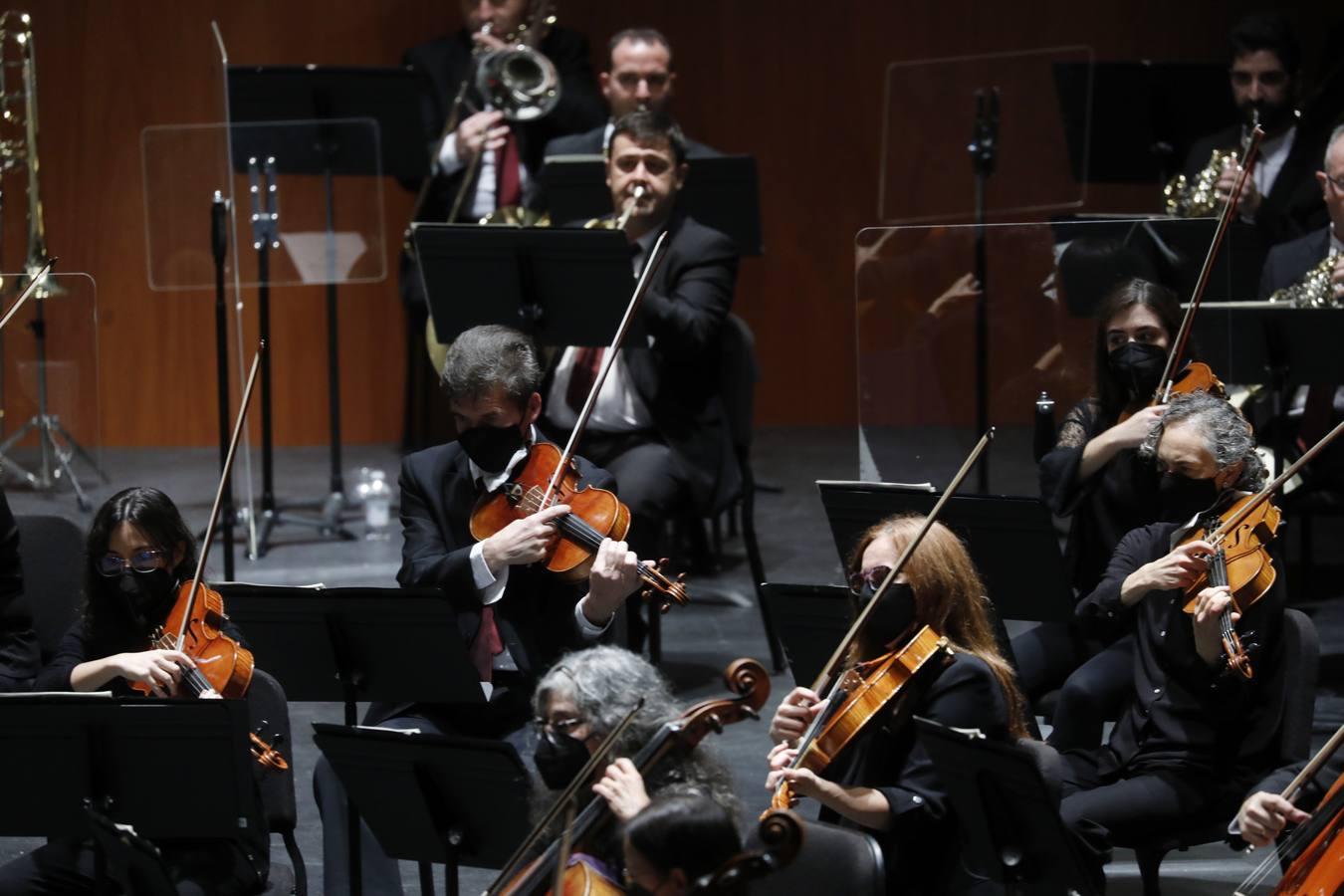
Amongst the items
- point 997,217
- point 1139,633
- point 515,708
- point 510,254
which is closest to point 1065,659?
point 1139,633

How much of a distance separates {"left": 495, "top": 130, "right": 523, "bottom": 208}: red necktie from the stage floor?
116 centimetres

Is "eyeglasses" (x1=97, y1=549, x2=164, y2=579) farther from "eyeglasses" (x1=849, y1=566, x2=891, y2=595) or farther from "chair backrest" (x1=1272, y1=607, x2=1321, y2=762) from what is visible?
"chair backrest" (x1=1272, y1=607, x2=1321, y2=762)

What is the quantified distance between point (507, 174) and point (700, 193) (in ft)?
3.42

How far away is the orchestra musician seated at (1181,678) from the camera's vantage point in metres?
3.38

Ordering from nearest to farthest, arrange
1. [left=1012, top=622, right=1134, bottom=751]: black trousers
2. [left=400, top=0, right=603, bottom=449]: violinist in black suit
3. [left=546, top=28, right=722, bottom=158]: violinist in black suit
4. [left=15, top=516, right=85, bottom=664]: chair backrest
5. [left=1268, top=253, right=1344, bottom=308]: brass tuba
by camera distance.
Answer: [left=1012, top=622, right=1134, bottom=751]: black trousers
[left=15, top=516, right=85, bottom=664]: chair backrest
[left=1268, top=253, right=1344, bottom=308]: brass tuba
[left=546, top=28, right=722, bottom=158]: violinist in black suit
[left=400, top=0, right=603, bottom=449]: violinist in black suit

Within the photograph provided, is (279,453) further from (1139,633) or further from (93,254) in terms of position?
(1139,633)

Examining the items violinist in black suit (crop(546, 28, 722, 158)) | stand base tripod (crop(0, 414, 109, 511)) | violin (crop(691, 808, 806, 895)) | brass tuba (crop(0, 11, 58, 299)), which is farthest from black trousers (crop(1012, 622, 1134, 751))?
brass tuba (crop(0, 11, 58, 299))

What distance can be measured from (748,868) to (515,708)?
151cm

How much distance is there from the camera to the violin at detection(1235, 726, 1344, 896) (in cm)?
277

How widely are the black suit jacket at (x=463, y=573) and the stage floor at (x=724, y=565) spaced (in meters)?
0.40

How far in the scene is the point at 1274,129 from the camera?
5.84 metres

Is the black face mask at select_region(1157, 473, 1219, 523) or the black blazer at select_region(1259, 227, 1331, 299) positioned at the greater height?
the black blazer at select_region(1259, 227, 1331, 299)

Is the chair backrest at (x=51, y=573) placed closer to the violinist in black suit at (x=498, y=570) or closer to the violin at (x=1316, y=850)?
the violinist in black suit at (x=498, y=570)

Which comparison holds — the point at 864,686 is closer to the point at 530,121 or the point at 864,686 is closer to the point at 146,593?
the point at 146,593
